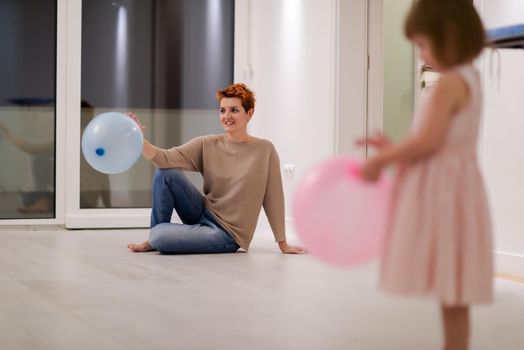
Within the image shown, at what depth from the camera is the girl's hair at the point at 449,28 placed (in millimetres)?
1444

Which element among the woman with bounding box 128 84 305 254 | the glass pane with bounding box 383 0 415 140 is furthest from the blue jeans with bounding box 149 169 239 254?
the glass pane with bounding box 383 0 415 140

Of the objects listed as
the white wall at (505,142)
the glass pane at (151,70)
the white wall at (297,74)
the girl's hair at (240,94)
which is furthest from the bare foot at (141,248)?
the white wall at (505,142)

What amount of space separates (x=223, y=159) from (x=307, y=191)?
2662 mm

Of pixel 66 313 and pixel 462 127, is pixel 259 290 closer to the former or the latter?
pixel 66 313

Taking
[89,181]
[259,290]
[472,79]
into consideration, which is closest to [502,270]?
[259,290]

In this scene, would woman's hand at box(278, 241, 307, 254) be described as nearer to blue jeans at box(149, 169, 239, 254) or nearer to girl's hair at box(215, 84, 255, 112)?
blue jeans at box(149, 169, 239, 254)

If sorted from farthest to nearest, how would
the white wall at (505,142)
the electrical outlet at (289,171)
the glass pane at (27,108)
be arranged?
the glass pane at (27,108) → the electrical outlet at (289,171) → the white wall at (505,142)

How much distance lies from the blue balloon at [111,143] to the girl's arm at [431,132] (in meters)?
2.00

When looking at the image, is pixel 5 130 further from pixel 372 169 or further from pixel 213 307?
pixel 372 169

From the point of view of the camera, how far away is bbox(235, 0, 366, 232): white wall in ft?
15.7

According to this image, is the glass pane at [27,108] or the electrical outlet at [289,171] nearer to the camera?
the electrical outlet at [289,171]

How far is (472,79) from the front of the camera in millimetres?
1472

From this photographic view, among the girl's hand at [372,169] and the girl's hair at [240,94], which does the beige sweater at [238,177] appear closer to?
the girl's hair at [240,94]

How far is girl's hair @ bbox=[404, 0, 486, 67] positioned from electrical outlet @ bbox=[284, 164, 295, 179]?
3.74 meters
